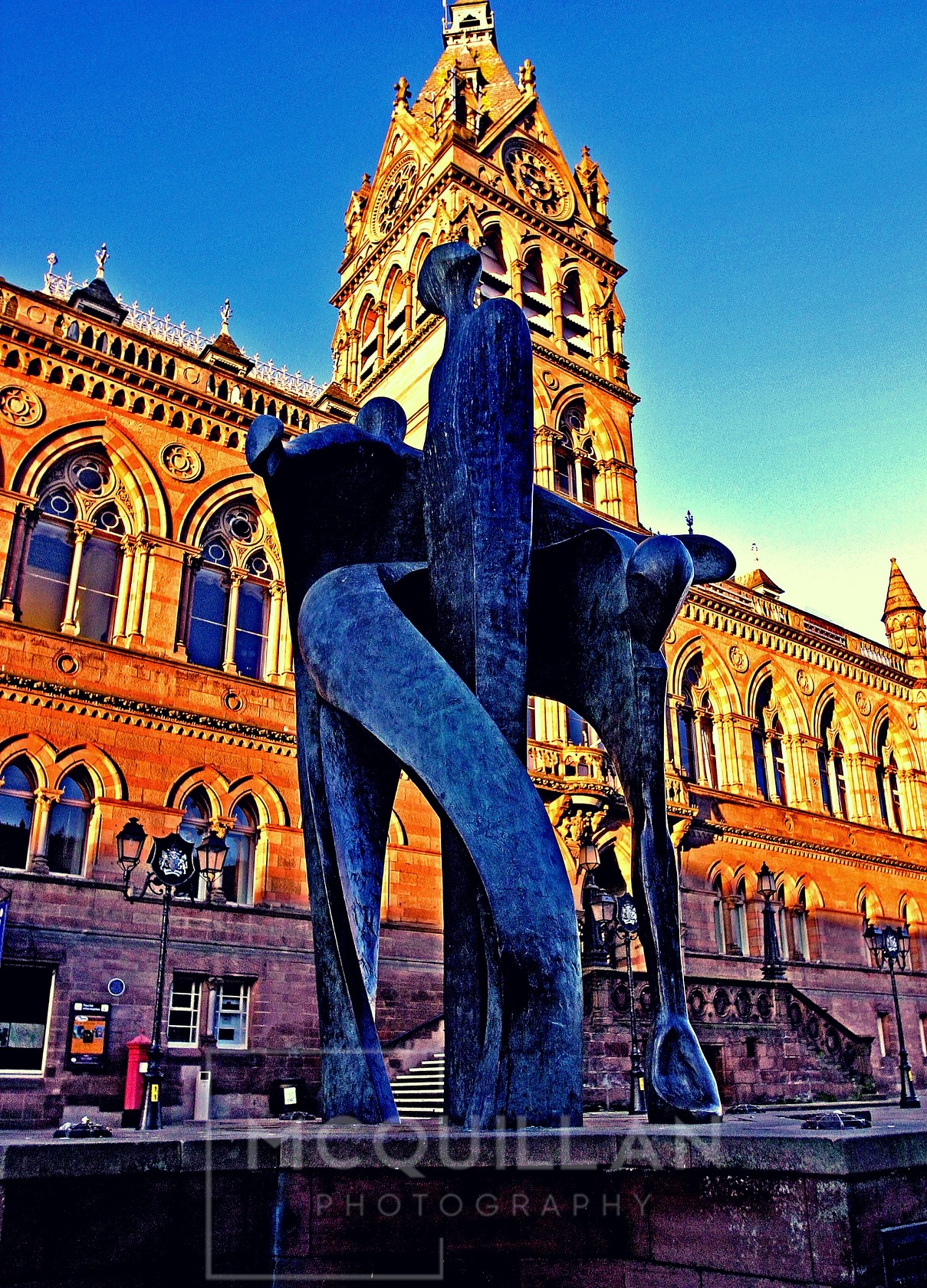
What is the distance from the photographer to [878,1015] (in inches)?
1247

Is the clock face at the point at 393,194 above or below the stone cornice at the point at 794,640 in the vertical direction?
above

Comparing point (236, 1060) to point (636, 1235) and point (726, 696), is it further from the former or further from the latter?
point (726, 696)

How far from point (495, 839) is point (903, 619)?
39198mm

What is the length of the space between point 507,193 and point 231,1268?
32117 mm

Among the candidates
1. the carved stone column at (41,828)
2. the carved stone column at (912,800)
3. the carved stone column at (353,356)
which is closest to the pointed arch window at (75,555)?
the carved stone column at (41,828)

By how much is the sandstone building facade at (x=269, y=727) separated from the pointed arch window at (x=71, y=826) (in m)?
0.04

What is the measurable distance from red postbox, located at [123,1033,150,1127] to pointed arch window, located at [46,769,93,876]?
2868 mm

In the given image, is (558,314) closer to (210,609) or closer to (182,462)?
(182,462)

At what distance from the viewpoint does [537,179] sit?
34.4 meters

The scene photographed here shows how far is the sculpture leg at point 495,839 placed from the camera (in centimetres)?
564

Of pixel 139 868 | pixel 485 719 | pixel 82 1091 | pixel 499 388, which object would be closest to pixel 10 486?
pixel 139 868

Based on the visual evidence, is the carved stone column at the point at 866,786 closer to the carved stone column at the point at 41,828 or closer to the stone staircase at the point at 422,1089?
the stone staircase at the point at 422,1089

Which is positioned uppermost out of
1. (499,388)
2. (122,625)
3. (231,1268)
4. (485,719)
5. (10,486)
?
(10,486)

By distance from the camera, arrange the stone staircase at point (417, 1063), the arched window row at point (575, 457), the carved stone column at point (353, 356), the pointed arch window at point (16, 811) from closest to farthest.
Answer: the stone staircase at point (417, 1063) → the pointed arch window at point (16, 811) → the arched window row at point (575, 457) → the carved stone column at point (353, 356)
